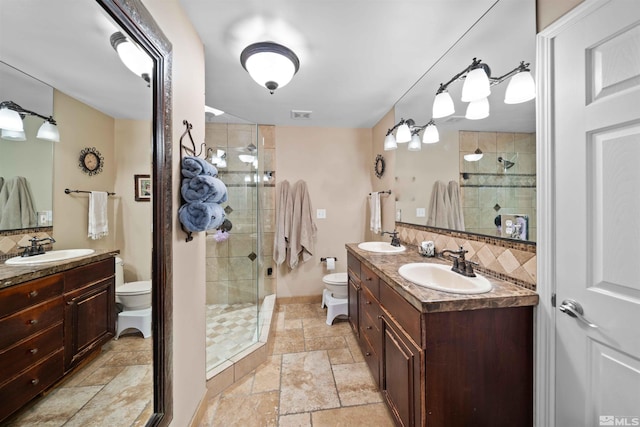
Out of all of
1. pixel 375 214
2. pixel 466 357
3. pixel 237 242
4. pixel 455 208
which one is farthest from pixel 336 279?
pixel 466 357

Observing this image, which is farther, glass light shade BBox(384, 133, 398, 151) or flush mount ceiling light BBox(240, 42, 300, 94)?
glass light shade BBox(384, 133, 398, 151)

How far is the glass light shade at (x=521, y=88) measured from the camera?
44.3 inches

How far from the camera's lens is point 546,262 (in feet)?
3.43

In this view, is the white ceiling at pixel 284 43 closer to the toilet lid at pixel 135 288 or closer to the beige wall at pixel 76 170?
the beige wall at pixel 76 170

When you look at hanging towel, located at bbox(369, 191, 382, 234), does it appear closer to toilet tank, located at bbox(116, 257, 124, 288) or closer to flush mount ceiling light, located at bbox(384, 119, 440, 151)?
flush mount ceiling light, located at bbox(384, 119, 440, 151)

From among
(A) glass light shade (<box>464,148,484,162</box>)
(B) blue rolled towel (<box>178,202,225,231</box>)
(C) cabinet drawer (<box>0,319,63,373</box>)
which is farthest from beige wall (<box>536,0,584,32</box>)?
(C) cabinet drawer (<box>0,319,63,373</box>)

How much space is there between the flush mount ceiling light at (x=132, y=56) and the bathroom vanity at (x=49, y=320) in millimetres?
685

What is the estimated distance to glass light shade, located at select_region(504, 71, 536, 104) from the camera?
3.69 feet

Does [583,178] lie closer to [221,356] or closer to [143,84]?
[143,84]

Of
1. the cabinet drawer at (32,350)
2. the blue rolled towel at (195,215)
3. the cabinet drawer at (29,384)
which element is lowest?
the cabinet drawer at (29,384)

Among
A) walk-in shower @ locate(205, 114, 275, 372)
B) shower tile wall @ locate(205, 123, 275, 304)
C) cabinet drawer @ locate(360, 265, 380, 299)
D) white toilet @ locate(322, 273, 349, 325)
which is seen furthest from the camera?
white toilet @ locate(322, 273, 349, 325)

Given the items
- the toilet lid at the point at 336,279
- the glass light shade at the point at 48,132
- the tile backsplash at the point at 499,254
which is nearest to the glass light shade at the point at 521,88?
the tile backsplash at the point at 499,254

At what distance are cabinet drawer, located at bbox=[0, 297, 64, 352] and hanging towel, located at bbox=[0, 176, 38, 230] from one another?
209 millimetres

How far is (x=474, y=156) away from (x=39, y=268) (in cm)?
204
